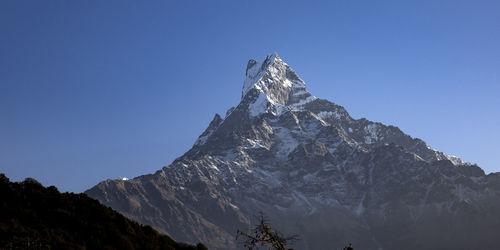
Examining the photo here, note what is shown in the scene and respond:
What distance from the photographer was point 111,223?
309 feet

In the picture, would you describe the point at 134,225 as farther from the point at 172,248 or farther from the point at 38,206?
the point at 38,206

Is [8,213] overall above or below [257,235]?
above

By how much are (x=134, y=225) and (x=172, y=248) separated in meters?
10.9

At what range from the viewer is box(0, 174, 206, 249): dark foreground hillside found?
78375 millimetres

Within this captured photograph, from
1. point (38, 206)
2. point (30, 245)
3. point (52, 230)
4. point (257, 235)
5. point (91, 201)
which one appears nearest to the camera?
point (257, 235)

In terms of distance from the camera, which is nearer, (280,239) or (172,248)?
(280,239)

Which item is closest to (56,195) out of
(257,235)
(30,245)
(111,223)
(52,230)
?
(111,223)

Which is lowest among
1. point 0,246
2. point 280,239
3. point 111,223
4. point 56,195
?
point 280,239

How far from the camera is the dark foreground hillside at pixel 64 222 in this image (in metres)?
78.4

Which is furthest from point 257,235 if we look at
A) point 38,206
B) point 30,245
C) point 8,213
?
point 38,206

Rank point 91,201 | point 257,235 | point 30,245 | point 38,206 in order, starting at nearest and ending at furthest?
point 257,235 < point 30,245 < point 38,206 < point 91,201

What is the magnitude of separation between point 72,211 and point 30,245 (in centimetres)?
3852

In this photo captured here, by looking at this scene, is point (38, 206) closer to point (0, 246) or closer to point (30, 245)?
point (0, 246)

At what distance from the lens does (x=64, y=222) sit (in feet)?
290
